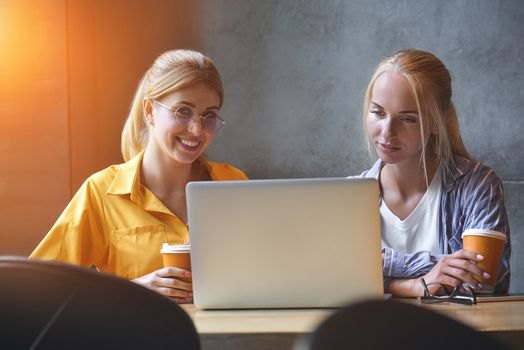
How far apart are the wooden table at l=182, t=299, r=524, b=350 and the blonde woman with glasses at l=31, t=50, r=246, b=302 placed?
682 mm

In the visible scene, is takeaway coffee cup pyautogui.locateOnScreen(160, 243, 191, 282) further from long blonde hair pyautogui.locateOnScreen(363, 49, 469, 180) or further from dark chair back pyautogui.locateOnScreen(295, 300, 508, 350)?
dark chair back pyautogui.locateOnScreen(295, 300, 508, 350)

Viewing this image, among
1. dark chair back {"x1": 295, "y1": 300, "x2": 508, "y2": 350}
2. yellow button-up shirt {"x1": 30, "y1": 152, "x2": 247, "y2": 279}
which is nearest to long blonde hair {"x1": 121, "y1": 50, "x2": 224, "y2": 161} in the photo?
yellow button-up shirt {"x1": 30, "y1": 152, "x2": 247, "y2": 279}

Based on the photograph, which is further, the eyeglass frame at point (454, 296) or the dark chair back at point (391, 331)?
the eyeglass frame at point (454, 296)

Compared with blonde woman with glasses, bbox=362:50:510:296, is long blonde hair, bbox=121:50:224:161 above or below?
above

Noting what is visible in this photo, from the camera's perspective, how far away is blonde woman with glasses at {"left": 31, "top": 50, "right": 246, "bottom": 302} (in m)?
2.27

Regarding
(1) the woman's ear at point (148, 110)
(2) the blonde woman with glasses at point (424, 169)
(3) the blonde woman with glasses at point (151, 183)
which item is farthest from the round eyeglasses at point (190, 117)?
(2) the blonde woman with glasses at point (424, 169)

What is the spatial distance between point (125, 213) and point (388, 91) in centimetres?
87

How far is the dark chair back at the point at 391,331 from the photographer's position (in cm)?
59

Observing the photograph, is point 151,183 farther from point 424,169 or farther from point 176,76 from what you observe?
point 424,169

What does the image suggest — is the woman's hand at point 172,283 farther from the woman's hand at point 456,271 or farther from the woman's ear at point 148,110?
the woman's ear at point 148,110

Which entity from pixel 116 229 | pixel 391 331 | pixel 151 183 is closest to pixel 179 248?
pixel 116 229

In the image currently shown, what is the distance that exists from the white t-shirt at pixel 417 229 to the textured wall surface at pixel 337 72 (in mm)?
1077

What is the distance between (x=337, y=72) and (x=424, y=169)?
1197 mm

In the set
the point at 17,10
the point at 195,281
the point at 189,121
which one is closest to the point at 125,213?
the point at 189,121
